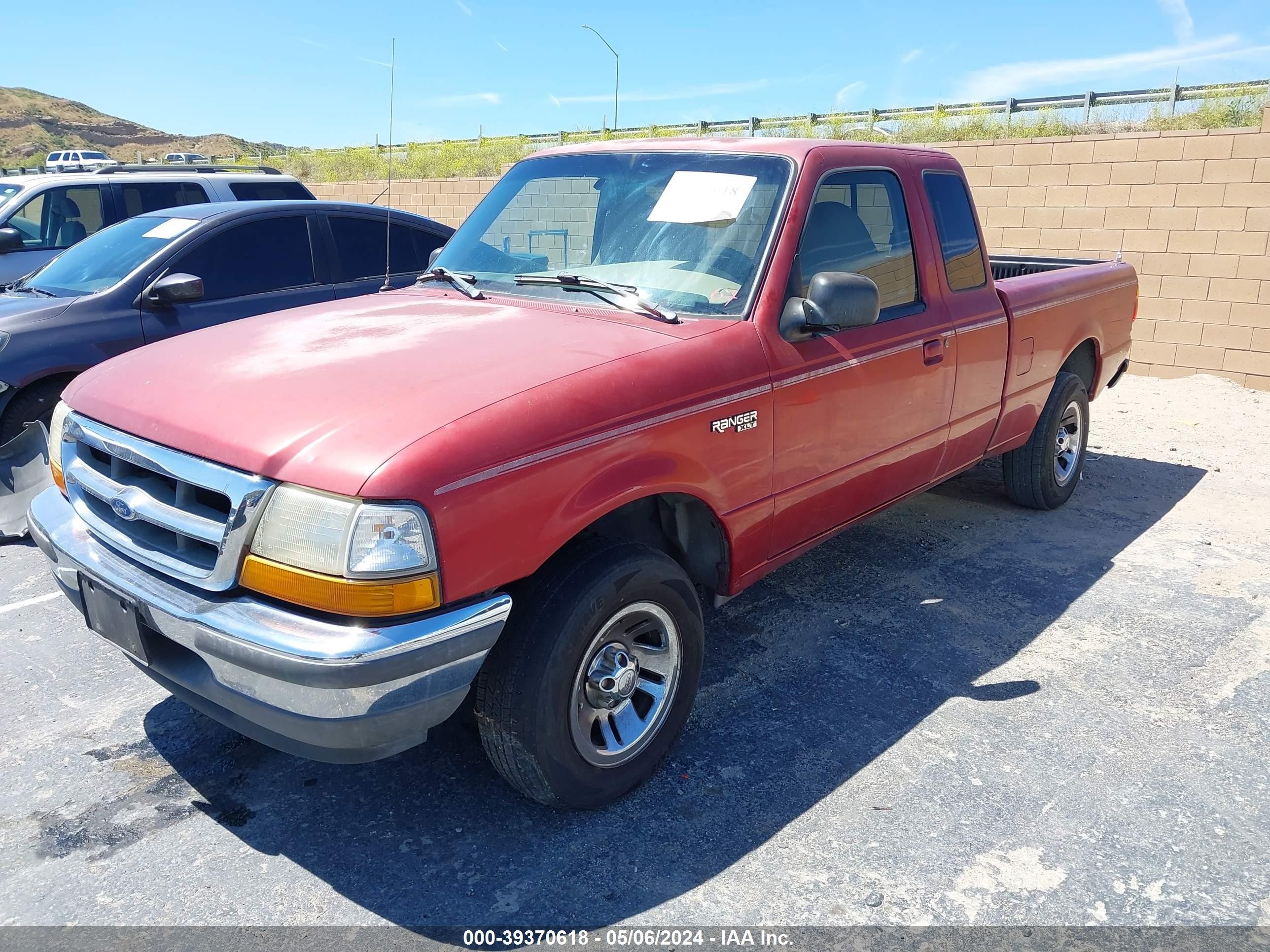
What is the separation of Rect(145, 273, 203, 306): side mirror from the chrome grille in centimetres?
294

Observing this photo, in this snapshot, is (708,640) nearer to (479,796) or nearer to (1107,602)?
(479,796)

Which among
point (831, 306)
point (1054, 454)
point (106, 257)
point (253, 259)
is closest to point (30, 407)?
point (106, 257)

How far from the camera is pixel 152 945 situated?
2.45 m

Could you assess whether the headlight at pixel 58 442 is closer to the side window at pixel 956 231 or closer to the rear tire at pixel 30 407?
the rear tire at pixel 30 407

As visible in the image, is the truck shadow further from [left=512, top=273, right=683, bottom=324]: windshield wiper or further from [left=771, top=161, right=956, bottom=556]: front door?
[left=512, top=273, right=683, bottom=324]: windshield wiper

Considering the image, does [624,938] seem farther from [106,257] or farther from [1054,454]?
[106,257]

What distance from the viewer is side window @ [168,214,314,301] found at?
20.2ft

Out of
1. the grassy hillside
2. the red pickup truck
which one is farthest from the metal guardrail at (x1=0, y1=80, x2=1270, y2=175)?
the grassy hillside

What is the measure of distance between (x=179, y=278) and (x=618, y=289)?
12.0 ft

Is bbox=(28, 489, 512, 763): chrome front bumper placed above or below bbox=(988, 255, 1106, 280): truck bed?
below

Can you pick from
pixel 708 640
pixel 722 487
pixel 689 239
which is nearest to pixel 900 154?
pixel 689 239

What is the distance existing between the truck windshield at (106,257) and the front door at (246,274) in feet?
0.79

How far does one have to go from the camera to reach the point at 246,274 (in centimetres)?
631

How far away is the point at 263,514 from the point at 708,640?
7.58 ft
